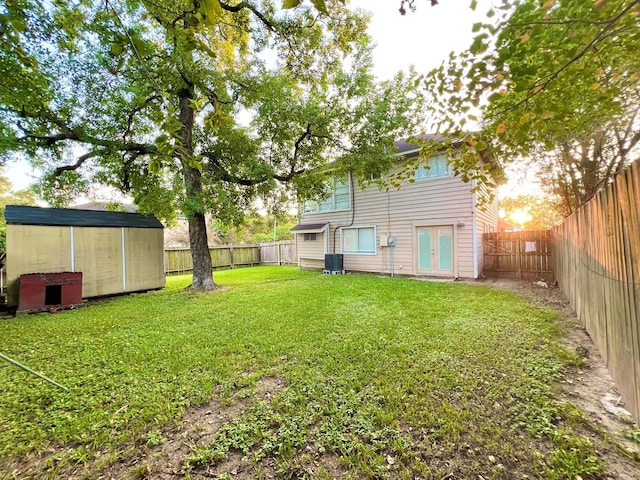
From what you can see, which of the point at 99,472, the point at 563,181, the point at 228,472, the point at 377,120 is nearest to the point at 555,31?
the point at 228,472

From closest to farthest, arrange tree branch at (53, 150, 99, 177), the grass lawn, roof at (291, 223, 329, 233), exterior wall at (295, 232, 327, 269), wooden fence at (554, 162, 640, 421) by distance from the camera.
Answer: the grass lawn < wooden fence at (554, 162, 640, 421) < tree branch at (53, 150, 99, 177) < roof at (291, 223, 329, 233) < exterior wall at (295, 232, 327, 269)

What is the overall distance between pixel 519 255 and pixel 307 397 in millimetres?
9667

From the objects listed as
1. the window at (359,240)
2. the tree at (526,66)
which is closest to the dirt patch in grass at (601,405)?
the tree at (526,66)

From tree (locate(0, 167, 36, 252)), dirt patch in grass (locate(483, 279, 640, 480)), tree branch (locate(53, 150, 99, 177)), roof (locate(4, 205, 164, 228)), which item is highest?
tree (locate(0, 167, 36, 252))

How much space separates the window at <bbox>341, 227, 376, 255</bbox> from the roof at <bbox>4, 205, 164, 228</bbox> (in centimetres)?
723

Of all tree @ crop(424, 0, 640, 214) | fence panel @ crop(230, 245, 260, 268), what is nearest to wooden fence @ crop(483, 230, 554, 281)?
tree @ crop(424, 0, 640, 214)

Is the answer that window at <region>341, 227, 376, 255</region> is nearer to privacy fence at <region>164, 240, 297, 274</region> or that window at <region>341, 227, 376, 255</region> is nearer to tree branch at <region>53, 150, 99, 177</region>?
privacy fence at <region>164, 240, 297, 274</region>

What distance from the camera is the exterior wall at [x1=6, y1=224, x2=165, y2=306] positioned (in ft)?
19.7

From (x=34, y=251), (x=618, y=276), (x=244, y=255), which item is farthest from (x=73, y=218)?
(x=618, y=276)

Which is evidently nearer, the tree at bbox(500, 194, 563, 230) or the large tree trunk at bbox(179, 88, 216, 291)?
the large tree trunk at bbox(179, 88, 216, 291)

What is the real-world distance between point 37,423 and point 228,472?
1811 mm

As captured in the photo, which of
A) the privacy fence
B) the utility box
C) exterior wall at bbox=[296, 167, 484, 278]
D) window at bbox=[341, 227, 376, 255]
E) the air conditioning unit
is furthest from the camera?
the privacy fence

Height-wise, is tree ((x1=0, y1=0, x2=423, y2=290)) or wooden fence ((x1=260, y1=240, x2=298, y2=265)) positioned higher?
tree ((x1=0, y1=0, x2=423, y2=290))

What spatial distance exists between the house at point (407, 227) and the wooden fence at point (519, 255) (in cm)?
48
